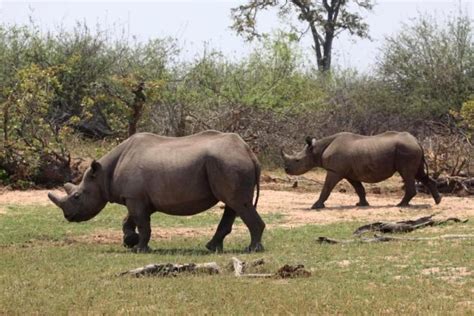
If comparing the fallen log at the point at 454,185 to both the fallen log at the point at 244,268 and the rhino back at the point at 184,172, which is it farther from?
the fallen log at the point at 244,268

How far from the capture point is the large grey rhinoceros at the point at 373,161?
61.8ft

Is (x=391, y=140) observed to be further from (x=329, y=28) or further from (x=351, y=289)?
(x=329, y=28)

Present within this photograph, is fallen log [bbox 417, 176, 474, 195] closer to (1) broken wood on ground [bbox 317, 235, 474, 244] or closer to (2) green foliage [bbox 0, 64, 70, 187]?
(1) broken wood on ground [bbox 317, 235, 474, 244]

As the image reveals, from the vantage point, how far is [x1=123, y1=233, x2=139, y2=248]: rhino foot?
41.9ft

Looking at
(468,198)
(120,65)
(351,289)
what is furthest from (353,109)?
(351,289)

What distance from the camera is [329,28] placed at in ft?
131

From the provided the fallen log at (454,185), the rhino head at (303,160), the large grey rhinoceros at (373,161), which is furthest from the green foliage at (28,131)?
the fallen log at (454,185)

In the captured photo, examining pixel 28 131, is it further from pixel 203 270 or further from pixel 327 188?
pixel 203 270

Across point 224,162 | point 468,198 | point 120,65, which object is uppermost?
point 120,65

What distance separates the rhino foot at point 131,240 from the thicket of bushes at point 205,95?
9.23m

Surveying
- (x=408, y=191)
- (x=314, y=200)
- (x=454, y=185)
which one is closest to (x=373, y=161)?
(x=408, y=191)

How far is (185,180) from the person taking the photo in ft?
40.3

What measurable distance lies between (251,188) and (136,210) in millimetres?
1671

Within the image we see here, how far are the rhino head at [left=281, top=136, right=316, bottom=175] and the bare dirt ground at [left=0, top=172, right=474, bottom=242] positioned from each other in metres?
0.75
